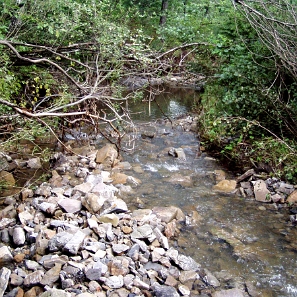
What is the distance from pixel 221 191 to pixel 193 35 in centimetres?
405

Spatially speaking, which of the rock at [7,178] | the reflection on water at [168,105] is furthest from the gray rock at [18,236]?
the reflection on water at [168,105]

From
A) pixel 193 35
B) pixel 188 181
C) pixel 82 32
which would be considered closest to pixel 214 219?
pixel 188 181

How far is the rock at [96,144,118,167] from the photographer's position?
6297 mm

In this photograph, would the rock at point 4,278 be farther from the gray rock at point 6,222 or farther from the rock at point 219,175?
the rock at point 219,175

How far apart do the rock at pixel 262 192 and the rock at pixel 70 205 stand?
275 centimetres

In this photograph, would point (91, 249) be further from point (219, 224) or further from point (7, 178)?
point (7, 178)

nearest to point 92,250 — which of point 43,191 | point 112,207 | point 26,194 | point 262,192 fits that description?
point 112,207

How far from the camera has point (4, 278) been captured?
3158mm

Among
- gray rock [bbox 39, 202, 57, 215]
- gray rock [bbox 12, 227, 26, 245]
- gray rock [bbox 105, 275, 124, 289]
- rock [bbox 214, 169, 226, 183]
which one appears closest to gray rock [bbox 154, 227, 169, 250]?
gray rock [bbox 105, 275, 124, 289]

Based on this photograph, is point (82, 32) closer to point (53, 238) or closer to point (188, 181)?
point (188, 181)

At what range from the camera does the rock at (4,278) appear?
121 inches

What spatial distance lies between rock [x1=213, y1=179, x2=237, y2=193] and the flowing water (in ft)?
0.46

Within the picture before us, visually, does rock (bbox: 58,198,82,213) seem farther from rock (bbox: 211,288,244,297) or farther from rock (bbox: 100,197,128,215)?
rock (bbox: 211,288,244,297)

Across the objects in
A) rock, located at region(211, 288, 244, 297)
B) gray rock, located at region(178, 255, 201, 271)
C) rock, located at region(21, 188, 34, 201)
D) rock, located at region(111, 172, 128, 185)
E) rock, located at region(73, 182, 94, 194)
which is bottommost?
rock, located at region(111, 172, 128, 185)
